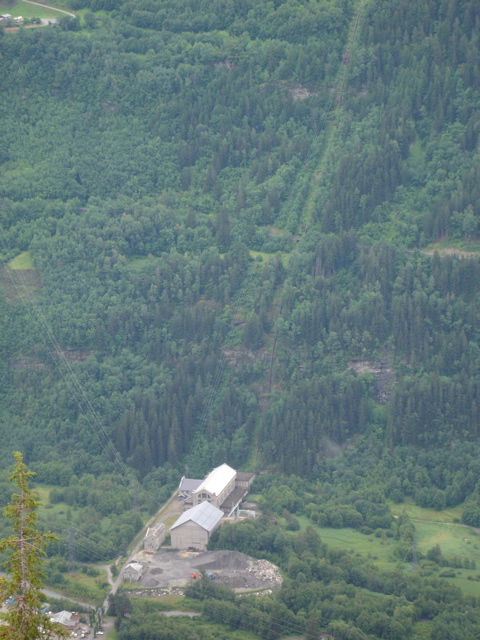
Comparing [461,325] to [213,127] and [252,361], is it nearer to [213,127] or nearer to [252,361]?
[252,361]

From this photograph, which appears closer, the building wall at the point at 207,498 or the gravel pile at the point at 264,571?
the gravel pile at the point at 264,571

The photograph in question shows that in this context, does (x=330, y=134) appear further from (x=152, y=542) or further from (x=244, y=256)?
(x=152, y=542)

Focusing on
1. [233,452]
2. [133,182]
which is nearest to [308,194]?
[133,182]

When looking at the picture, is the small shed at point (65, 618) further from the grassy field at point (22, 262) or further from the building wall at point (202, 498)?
the grassy field at point (22, 262)

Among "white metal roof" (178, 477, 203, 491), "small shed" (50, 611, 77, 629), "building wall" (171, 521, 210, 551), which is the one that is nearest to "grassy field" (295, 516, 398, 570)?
"building wall" (171, 521, 210, 551)

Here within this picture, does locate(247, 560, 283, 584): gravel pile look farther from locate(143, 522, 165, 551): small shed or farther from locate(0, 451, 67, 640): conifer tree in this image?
locate(0, 451, 67, 640): conifer tree

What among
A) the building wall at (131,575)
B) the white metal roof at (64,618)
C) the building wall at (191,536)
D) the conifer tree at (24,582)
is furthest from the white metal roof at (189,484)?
the conifer tree at (24,582)
